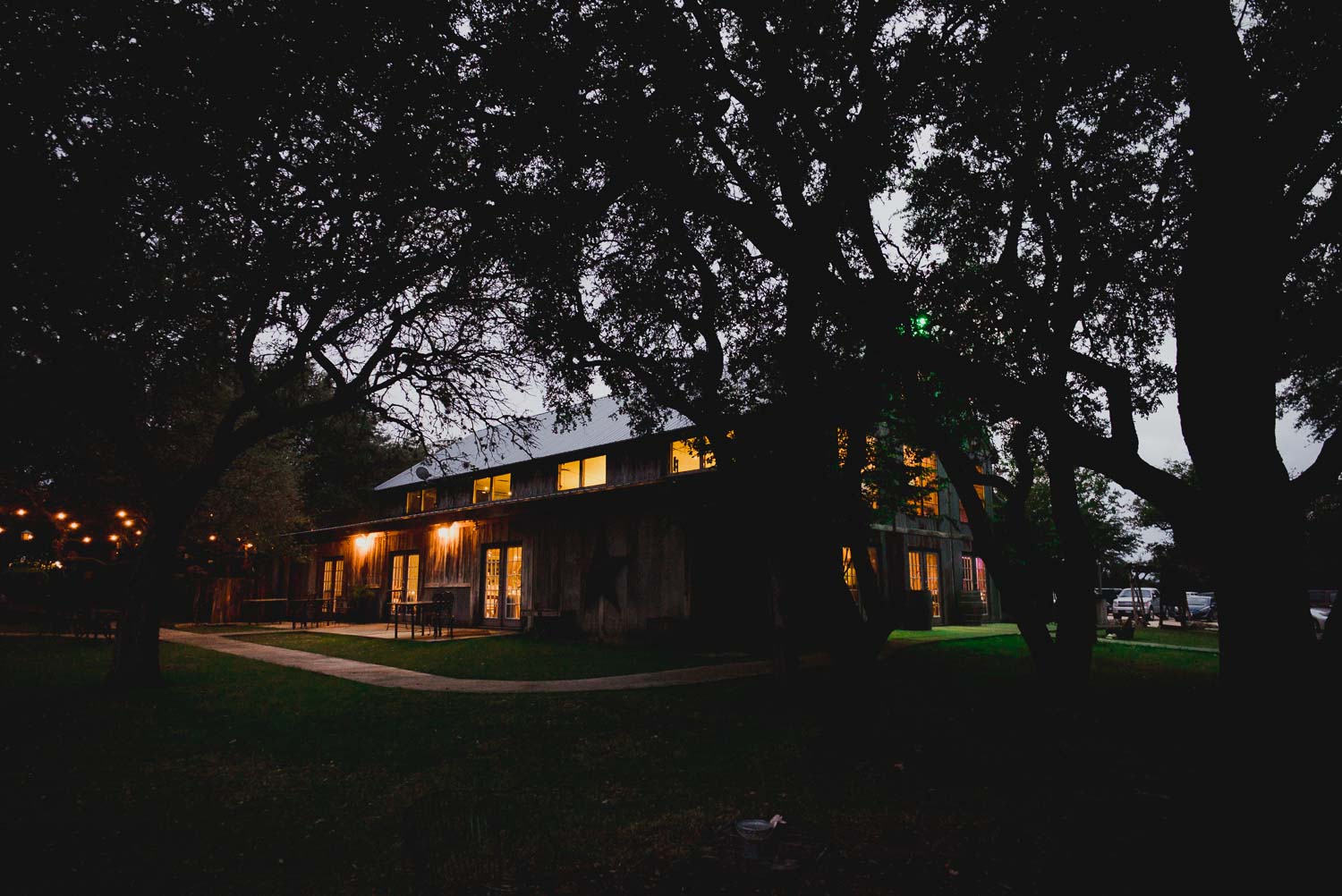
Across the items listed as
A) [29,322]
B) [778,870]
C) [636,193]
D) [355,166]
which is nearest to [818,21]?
[636,193]

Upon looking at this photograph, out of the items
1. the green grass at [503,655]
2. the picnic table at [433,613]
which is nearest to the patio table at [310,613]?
the green grass at [503,655]

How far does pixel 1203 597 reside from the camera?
109ft

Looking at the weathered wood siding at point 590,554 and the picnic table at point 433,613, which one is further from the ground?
the weathered wood siding at point 590,554

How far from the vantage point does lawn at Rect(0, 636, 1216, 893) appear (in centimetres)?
392

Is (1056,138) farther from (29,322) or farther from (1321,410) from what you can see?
(1321,410)

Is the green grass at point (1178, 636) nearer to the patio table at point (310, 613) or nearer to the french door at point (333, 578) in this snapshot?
the patio table at point (310, 613)

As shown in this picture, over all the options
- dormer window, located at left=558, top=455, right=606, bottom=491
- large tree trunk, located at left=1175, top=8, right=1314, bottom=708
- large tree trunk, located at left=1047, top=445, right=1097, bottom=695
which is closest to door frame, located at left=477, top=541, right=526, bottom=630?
dormer window, located at left=558, top=455, right=606, bottom=491

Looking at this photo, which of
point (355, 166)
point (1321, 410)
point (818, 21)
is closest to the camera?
point (355, 166)

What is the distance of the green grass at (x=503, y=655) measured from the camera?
38.9 ft

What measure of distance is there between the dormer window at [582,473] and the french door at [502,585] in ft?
8.58

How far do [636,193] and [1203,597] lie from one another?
3873 cm

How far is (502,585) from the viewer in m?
21.1

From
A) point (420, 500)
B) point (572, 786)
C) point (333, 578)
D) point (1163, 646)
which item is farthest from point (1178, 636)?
point (333, 578)

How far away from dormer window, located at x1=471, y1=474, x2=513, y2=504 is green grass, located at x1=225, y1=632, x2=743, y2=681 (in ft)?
21.6
